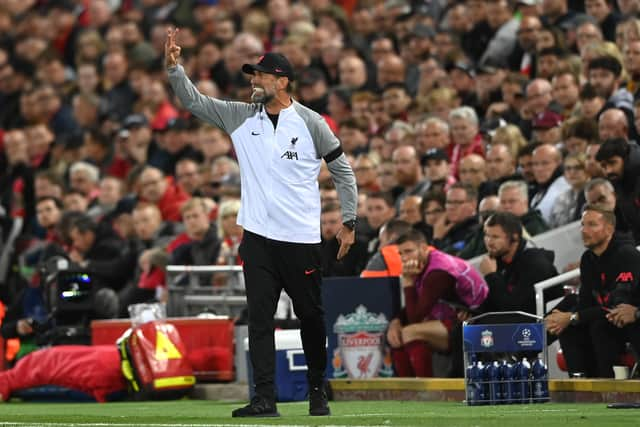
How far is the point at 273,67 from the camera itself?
10.5 m

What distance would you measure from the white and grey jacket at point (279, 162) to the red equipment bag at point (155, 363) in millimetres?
4764

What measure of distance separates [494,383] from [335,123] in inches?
381

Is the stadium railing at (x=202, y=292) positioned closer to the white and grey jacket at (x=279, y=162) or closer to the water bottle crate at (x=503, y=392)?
the water bottle crate at (x=503, y=392)

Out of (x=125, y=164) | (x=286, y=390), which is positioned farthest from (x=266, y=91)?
(x=125, y=164)

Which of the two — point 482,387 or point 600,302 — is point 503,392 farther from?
point 600,302

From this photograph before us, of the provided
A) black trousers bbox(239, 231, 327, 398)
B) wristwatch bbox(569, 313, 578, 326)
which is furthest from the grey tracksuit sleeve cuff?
wristwatch bbox(569, 313, 578, 326)

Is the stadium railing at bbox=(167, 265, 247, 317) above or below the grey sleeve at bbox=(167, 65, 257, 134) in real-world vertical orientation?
below

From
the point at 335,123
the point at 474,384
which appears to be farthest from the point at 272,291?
the point at 335,123

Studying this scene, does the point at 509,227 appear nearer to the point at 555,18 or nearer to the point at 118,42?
the point at 555,18

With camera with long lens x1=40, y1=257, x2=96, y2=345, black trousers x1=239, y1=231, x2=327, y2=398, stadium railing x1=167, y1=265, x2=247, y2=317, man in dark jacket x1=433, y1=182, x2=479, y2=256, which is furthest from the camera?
camera with long lens x1=40, y1=257, x2=96, y2=345

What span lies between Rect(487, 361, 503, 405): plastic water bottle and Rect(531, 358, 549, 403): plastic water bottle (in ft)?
0.81

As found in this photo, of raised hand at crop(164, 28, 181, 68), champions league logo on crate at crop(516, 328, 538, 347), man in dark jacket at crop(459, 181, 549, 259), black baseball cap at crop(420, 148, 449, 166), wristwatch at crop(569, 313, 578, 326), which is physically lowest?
champions league logo on crate at crop(516, 328, 538, 347)

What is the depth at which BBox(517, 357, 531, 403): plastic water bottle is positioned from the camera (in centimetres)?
1152

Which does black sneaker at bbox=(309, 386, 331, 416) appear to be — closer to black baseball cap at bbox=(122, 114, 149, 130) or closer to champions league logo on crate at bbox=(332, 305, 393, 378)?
champions league logo on crate at bbox=(332, 305, 393, 378)
